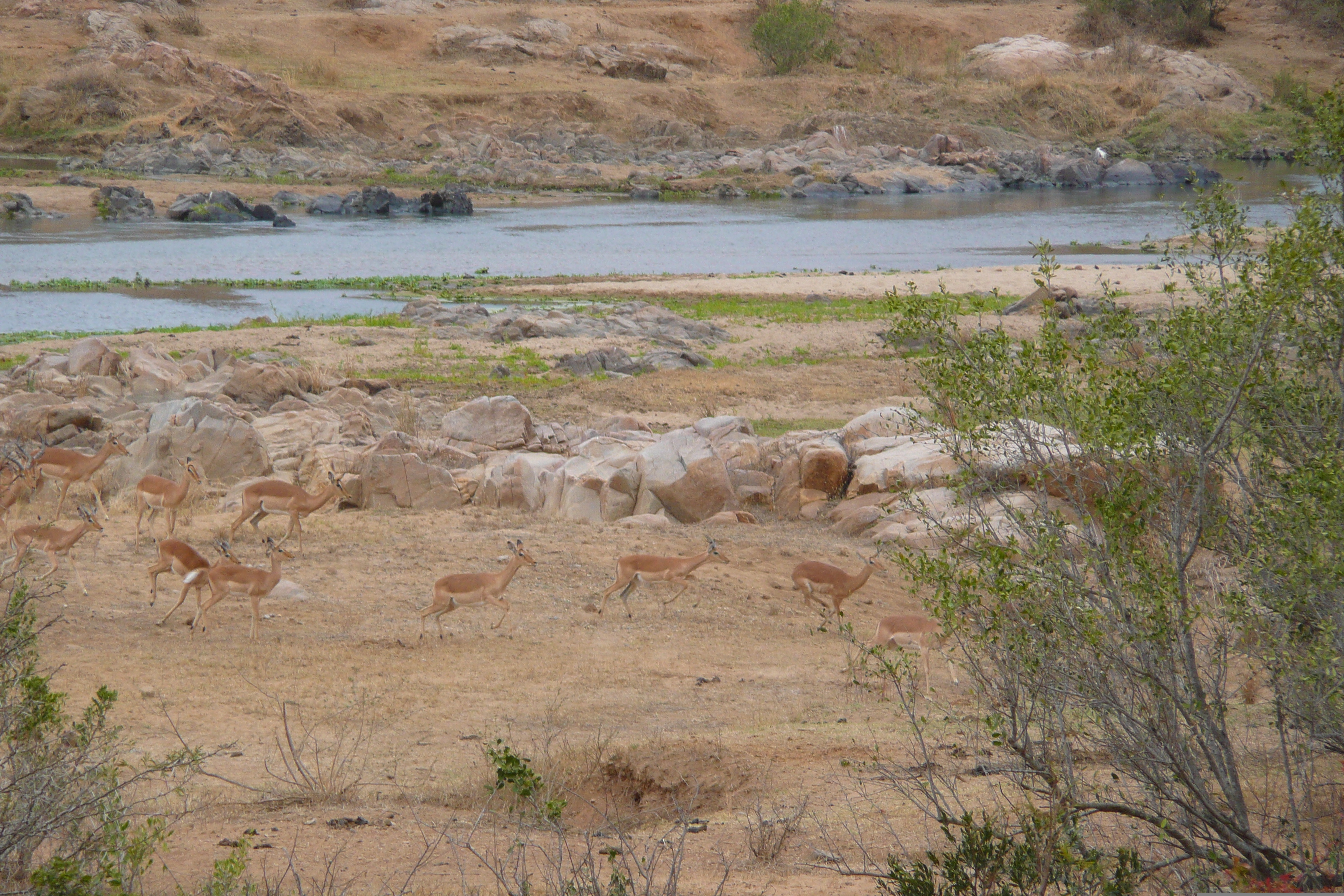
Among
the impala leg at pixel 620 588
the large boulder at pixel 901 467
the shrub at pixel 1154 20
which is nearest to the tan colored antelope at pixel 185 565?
the impala leg at pixel 620 588

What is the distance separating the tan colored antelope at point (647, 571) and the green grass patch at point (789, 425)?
6103 millimetres

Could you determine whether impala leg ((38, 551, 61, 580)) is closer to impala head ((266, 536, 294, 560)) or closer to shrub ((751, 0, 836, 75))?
impala head ((266, 536, 294, 560))

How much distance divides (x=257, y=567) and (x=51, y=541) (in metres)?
1.62

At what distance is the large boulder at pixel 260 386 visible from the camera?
16.2 m

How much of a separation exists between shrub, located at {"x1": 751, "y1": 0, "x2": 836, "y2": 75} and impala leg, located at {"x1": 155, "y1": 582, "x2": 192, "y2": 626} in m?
74.7

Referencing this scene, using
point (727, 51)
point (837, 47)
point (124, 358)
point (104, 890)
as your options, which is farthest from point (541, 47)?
point (104, 890)

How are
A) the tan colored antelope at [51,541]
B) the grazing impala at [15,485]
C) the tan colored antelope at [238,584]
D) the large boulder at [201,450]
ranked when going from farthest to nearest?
the large boulder at [201,450] → the grazing impala at [15,485] → the tan colored antelope at [51,541] → the tan colored antelope at [238,584]

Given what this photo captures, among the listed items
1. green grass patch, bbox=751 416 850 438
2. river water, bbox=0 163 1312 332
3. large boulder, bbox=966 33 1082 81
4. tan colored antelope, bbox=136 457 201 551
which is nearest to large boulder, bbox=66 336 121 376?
river water, bbox=0 163 1312 332

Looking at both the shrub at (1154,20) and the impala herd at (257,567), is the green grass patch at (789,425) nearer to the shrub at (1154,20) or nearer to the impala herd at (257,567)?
the impala herd at (257,567)

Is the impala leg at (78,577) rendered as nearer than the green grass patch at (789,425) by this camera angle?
Yes

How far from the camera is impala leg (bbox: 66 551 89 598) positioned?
9.45m

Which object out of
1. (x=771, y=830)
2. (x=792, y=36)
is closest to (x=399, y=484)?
(x=771, y=830)

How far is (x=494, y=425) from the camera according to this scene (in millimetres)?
15055

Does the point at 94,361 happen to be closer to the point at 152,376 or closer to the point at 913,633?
the point at 152,376
